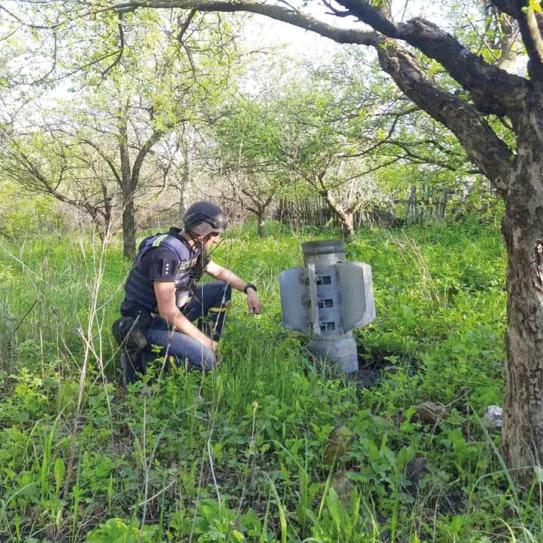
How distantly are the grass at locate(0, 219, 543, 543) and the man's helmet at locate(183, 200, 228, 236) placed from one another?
2.57ft

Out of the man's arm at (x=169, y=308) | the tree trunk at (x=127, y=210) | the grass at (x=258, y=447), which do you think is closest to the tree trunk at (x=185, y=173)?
the tree trunk at (x=127, y=210)

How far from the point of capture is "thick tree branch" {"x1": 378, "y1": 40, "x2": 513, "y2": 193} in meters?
2.06

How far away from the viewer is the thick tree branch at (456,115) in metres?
2.06

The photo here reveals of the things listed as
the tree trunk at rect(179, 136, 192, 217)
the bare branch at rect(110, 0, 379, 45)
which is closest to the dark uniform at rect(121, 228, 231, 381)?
the bare branch at rect(110, 0, 379, 45)

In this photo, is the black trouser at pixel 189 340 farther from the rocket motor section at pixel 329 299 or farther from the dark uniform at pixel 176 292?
the rocket motor section at pixel 329 299

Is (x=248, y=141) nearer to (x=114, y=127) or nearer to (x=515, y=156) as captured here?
(x=114, y=127)

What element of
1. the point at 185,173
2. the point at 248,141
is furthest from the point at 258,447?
the point at 185,173

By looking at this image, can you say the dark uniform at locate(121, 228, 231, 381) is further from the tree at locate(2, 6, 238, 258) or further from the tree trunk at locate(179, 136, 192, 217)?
the tree trunk at locate(179, 136, 192, 217)

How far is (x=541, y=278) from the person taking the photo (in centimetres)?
193

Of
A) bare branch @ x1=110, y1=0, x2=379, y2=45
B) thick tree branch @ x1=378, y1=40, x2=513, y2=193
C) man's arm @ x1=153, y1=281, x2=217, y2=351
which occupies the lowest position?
man's arm @ x1=153, y1=281, x2=217, y2=351

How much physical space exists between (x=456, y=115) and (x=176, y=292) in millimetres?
2287

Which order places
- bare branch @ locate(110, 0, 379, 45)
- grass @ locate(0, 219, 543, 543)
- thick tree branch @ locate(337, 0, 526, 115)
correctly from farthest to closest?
bare branch @ locate(110, 0, 379, 45) < thick tree branch @ locate(337, 0, 526, 115) < grass @ locate(0, 219, 543, 543)

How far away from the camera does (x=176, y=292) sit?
3699 millimetres

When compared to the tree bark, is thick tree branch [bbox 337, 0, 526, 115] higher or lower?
higher
